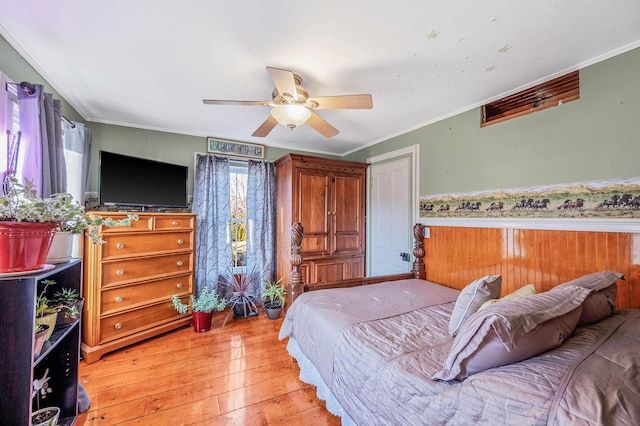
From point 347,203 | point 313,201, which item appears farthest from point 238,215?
point 347,203

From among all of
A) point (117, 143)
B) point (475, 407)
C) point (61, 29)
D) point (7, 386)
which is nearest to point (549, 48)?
point (475, 407)

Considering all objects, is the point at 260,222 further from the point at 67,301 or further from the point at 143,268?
the point at 67,301

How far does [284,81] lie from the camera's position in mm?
1620

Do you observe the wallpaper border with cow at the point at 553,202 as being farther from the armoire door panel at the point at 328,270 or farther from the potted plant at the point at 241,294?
the potted plant at the point at 241,294

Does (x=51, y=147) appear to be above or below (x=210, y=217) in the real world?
above

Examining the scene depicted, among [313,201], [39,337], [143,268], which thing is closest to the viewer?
[39,337]

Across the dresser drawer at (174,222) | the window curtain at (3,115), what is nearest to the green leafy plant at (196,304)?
the dresser drawer at (174,222)

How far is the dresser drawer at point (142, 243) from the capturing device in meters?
2.32

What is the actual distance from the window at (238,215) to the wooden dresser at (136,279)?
753 mm

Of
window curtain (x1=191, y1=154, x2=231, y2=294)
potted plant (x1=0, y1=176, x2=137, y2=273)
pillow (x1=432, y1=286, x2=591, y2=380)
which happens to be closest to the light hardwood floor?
window curtain (x1=191, y1=154, x2=231, y2=294)

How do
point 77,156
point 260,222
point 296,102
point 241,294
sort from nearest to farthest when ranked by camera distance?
point 296,102
point 77,156
point 241,294
point 260,222

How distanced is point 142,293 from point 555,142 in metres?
3.78

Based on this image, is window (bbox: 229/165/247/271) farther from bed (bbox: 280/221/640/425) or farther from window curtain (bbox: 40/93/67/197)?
bed (bbox: 280/221/640/425)

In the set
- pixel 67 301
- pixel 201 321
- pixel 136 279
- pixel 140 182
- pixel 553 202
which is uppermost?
pixel 140 182
